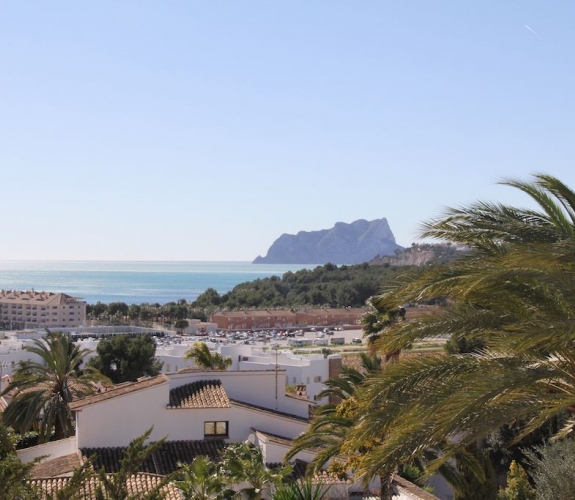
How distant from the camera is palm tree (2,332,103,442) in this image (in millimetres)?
25281

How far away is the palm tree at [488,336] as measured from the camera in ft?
25.9

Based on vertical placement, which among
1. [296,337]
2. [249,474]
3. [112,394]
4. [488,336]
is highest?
[488,336]

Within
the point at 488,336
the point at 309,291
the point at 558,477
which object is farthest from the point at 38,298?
the point at 488,336

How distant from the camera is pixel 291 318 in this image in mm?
131125

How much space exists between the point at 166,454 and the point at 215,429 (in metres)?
1.68

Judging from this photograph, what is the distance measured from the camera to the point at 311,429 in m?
16.2

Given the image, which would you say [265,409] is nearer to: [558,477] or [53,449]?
[53,449]

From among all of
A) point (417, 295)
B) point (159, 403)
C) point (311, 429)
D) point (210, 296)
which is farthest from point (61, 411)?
point (210, 296)

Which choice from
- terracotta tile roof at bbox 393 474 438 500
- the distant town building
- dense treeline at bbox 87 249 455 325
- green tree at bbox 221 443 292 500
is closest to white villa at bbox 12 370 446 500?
terracotta tile roof at bbox 393 474 438 500

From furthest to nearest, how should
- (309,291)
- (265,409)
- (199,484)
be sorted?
(309,291) < (265,409) < (199,484)

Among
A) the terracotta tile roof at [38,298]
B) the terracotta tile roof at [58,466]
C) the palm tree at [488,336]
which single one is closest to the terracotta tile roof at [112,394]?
the terracotta tile roof at [58,466]

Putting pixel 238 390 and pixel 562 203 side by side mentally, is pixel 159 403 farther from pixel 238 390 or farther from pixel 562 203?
pixel 562 203

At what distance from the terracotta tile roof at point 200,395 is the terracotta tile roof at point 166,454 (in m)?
1.02

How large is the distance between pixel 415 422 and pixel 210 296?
504 feet
